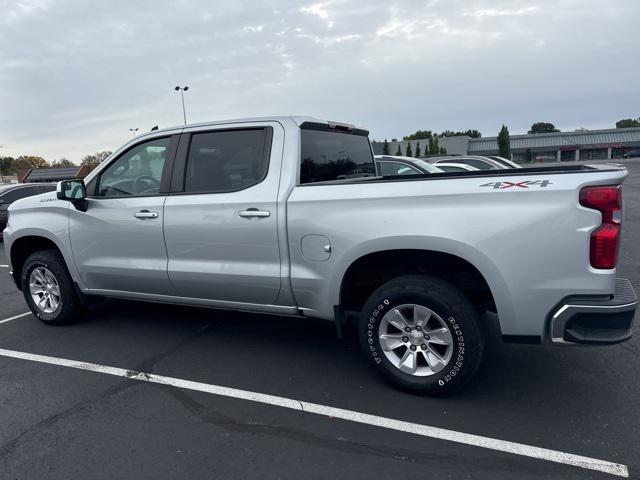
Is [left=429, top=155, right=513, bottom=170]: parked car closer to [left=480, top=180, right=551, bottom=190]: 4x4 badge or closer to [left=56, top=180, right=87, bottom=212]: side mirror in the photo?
[left=56, top=180, right=87, bottom=212]: side mirror

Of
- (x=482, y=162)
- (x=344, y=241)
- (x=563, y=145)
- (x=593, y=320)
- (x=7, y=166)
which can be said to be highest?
(x=7, y=166)

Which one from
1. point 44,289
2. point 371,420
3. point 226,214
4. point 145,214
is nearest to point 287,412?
point 371,420

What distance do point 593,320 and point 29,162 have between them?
13895cm

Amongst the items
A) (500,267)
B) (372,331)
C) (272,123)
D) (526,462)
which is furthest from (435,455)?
(272,123)

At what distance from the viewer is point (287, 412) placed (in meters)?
3.34

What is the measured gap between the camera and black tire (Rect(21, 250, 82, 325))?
5.12 m

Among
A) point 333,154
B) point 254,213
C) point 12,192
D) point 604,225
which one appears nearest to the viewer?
point 604,225

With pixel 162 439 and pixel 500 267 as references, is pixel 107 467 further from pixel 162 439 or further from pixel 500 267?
pixel 500 267

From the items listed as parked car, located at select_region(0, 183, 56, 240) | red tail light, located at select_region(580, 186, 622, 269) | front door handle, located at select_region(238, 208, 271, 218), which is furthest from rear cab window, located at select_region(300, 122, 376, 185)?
parked car, located at select_region(0, 183, 56, 240)

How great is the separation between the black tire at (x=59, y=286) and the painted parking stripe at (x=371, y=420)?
87cm

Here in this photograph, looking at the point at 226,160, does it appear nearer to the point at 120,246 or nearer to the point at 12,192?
the point at 120,246

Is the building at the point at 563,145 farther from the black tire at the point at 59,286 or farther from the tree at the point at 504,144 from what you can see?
the black tire at the point at 59,286

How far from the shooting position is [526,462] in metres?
2.72

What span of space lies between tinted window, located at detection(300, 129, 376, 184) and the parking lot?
157 centimetres
